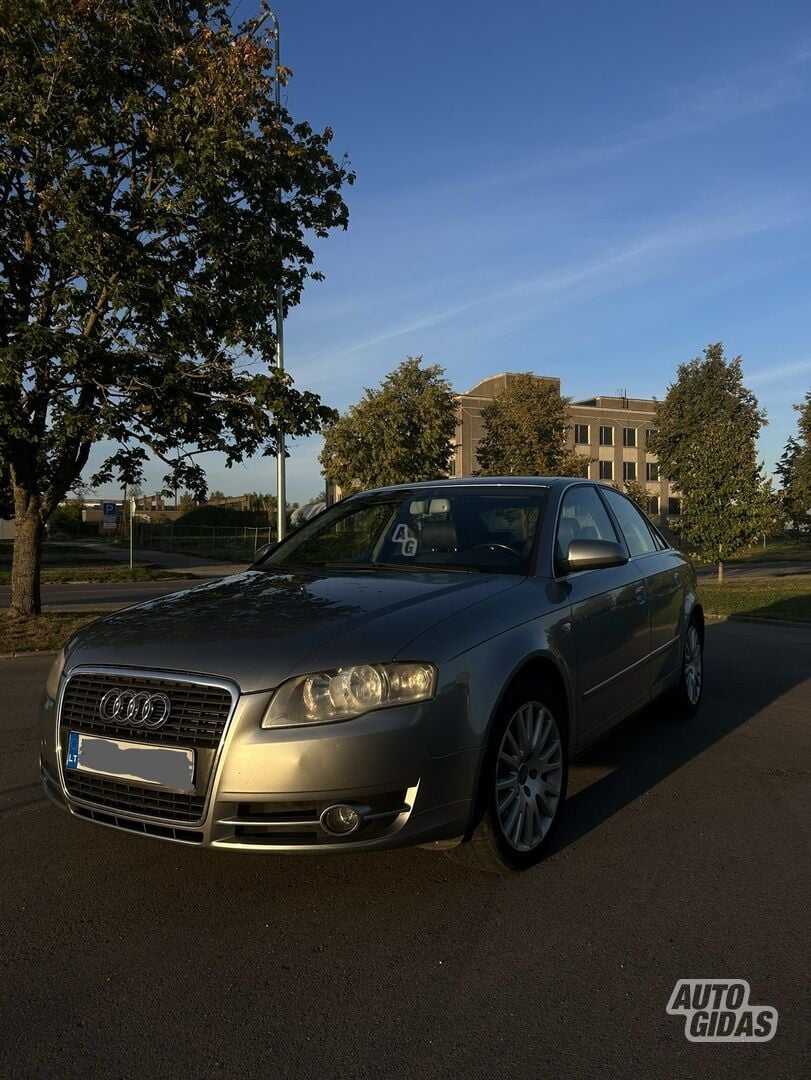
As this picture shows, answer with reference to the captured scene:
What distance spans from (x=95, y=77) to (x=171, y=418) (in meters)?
3.81

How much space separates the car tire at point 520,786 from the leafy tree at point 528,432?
37.5 metres

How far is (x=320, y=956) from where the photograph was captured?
2.78 metres

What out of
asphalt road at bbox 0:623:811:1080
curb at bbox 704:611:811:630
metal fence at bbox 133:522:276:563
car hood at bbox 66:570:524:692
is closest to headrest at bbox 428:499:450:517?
car hood at bbox 66:570:524:692

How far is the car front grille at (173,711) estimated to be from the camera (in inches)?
113

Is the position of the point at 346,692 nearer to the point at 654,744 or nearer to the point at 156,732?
the point at 156,732

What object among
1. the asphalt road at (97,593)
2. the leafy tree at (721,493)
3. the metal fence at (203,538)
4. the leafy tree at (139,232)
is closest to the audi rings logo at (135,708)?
the leafy tree at (139,232)

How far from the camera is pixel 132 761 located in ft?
9.80

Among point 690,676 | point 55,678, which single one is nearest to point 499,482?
point 690,676

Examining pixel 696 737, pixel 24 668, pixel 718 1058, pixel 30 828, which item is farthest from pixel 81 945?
pixel 24 668

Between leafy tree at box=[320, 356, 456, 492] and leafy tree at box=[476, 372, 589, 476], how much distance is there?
4774 millimetres

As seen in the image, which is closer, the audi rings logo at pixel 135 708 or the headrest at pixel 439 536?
the audi rings logo at pixel 135 708

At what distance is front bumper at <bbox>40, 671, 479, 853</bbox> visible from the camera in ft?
9.21

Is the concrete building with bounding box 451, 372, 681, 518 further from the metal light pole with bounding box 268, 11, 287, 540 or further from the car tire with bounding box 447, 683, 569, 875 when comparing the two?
the car tire with bounding box 447, 683, 569, 875

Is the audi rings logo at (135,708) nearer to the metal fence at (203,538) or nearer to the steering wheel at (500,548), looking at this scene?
the steering wheel at (500,548)
